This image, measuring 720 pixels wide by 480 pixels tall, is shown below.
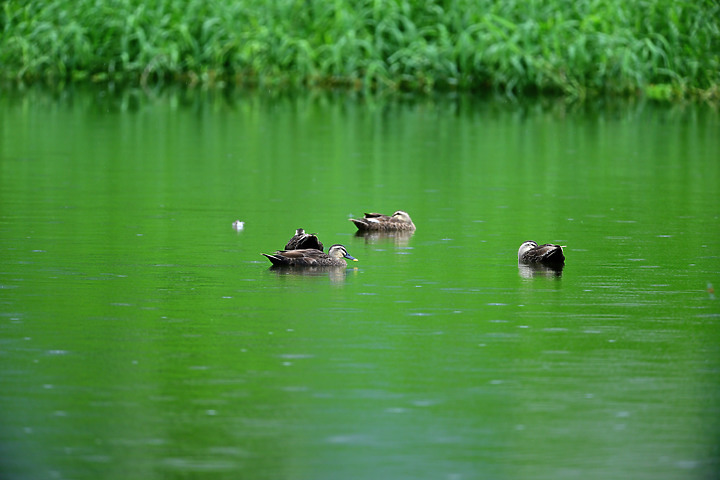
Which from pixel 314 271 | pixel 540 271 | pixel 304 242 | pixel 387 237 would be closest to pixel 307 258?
pixel 314 271

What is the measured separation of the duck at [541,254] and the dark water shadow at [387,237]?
60.6 inches

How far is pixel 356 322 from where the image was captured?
35.3 ft

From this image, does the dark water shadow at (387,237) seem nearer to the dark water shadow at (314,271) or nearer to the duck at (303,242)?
the duck at (303,242)

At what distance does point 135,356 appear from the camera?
9.62 meters

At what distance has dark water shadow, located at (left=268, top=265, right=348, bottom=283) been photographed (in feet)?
Answer: 42.0

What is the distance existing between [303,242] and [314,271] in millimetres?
436

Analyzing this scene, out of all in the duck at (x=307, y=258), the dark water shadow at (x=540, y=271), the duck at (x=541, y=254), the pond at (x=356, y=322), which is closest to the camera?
the pond at (x=356, y=322)

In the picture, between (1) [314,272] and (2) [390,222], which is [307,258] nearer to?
(1) [314,272]

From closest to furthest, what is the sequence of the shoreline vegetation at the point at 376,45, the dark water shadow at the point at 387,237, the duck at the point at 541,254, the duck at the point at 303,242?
1. the duck at the point at 541,254
2. the duck at the point at 303,242
3. the dark water shadow at the point at 387,237
4. the shoreline vegetation at the point at 376,45

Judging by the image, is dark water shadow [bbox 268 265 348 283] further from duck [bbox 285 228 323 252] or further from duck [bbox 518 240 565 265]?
duck [bbox 518 240 565 265]

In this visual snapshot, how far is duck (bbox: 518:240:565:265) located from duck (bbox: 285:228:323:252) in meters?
1.65

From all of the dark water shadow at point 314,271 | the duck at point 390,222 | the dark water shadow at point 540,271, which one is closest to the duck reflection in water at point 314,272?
the dark water shadow at point 314,271

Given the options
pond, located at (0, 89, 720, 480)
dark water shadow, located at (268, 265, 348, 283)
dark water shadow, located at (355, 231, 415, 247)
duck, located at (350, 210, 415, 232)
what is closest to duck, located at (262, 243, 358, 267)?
dark water shadow, located at (268, 265, 348, 283)

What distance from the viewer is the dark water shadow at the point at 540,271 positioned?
12.9m
